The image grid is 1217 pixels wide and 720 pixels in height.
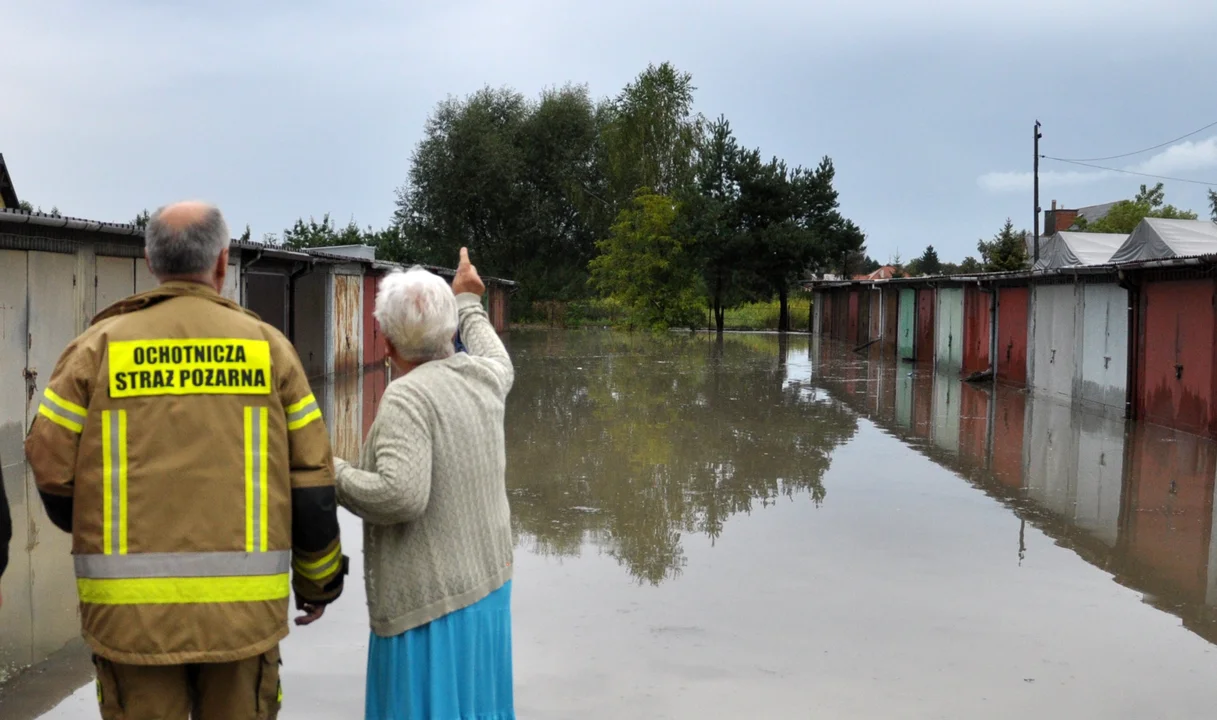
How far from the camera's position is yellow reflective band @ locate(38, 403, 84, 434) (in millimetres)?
2643

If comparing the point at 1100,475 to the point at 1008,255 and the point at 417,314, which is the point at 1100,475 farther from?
the point at 1008,255

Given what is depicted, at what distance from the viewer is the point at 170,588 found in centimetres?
265

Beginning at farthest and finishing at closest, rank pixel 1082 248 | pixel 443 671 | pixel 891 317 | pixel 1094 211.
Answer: pixel 1094 211 < pixel 891 317 < pixel 1082 248 < pixel 443 671

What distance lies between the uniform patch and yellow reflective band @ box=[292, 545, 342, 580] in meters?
0.48

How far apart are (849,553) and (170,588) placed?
5878 millimetres

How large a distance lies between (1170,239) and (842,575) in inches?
561

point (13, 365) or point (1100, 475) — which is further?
point (1100, 475)

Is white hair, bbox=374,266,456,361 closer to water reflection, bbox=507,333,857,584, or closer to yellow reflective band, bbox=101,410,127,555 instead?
yellow reflective band, bbox=101,410,127,555

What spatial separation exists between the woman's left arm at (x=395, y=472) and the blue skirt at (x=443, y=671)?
1.05ft

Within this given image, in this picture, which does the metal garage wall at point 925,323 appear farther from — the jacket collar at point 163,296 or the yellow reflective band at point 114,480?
the yellow reflective band at point 114,480

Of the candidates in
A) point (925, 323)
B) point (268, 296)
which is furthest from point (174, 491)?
point (925, 323)

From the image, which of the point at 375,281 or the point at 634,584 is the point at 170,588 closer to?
the point at 634,584

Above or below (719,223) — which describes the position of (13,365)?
below

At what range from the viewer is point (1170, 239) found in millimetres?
18797
